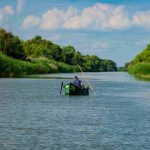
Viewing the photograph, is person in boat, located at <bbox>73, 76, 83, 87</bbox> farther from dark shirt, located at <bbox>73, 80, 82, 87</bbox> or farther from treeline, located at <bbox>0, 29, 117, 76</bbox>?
treeline, located at <bbox>0, 29, 117, 76</bbox>

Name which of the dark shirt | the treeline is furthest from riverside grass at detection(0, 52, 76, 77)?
the dark shirt

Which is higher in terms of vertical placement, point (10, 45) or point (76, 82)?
point (10, 45)

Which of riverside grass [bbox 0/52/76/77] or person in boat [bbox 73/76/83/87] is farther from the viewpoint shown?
riverside grass [bbox 0/52/76/77]

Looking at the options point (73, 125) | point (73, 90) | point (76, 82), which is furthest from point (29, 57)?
point (73, 125)

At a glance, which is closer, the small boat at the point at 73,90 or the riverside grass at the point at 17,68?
the small boat at the point at 73,90

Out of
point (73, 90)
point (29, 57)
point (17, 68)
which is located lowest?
point (73, 90)

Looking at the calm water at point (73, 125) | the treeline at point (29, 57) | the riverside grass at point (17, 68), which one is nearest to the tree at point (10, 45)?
the treeline at point (29, 57)

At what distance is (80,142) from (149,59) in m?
114

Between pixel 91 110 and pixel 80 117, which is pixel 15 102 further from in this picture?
pixel 80 117

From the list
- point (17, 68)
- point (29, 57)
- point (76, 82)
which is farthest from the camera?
point (29, 57)

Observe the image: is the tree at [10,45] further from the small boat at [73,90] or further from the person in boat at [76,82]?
the person in boat at [76,82]

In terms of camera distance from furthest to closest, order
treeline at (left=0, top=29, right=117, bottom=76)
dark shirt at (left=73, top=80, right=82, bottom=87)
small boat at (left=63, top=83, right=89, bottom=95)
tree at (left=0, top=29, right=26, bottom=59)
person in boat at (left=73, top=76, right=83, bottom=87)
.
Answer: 1. tree at (left=0, top=29, right=26, bottom=59)
2. treeline at (left=0, top=29, right=117, bottom=76)
3. small boat at (left=63, top=83, right=89, bottom=95)
4. dark shirt at (left=73, top=80, right=82, bottom=87)
5. person in boat at (left=73, top=76, right=83, bottom=87)

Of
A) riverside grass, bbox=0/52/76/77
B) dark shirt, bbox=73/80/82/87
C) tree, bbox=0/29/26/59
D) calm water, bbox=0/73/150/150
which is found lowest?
calm water, bbox=0/73/150/150

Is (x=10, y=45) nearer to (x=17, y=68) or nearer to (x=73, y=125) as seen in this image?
(x=17, y=68)
